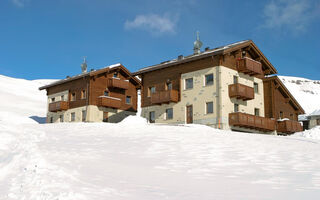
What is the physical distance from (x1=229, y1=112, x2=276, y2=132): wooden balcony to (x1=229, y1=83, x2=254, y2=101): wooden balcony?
1.68 m

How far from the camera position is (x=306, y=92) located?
5069 inches

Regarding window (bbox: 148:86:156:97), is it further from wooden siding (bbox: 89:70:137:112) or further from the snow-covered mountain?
the snow-covered mountain

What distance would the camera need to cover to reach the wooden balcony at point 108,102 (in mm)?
39703

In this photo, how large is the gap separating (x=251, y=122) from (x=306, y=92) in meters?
108

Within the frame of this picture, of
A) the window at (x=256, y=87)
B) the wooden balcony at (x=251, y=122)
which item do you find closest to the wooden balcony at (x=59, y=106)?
the wooden balcony at (x=251, y=122)

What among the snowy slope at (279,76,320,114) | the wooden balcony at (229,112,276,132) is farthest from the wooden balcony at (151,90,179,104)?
the snowy slope at (279,76,320,114)

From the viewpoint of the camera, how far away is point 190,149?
14797 mm

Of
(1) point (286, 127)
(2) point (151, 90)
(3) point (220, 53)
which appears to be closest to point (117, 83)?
(2) point (151, 90)

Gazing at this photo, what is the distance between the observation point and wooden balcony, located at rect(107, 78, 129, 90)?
4147 centimetres

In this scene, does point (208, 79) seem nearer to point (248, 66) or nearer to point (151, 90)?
point (248, 66)

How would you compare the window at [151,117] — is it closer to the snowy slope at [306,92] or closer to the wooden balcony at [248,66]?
the wooden balcony at [248,66]

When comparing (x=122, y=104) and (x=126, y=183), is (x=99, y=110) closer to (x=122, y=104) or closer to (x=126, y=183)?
(x=122, y=104)

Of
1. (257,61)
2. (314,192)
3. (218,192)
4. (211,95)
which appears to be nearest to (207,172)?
(218,192)

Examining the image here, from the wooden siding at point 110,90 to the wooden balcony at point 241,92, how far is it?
16.8m
